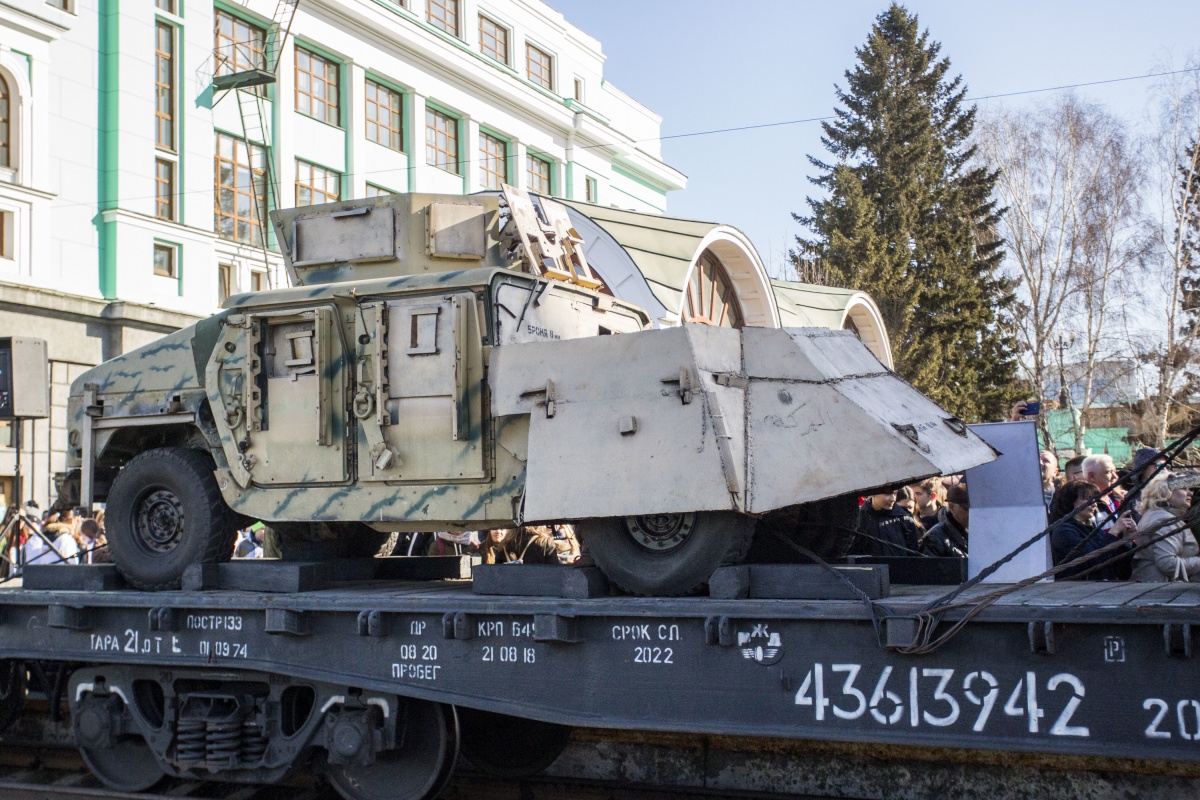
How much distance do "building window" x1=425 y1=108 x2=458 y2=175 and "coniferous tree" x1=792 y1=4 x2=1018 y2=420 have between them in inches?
418

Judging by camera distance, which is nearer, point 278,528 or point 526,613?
point 526,613

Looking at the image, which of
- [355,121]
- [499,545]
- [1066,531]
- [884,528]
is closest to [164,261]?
[355,121]

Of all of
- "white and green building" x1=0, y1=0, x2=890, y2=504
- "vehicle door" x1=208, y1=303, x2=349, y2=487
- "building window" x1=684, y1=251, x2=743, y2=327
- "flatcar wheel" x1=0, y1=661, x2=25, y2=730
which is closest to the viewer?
"vehicle door" x1=208, y1=303, x2=349, y2=487

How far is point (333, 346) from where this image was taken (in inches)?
296

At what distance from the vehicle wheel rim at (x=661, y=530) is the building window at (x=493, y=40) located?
31658 mm

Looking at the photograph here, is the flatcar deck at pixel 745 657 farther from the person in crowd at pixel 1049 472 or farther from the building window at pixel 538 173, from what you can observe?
the building window at pixel 538 173

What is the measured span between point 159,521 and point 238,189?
21398 millimetres

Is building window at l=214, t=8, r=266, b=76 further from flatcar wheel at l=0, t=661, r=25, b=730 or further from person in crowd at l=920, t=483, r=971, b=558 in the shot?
person in crowd at l=920, t=483, r=971, b=558

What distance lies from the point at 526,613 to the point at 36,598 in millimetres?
3308

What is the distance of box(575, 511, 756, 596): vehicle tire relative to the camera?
21.0ft

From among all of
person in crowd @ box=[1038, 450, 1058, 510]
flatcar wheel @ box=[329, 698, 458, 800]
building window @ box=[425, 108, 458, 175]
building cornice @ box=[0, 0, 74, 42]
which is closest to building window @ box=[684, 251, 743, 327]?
building window @ box=[425, 108, 458, 175]

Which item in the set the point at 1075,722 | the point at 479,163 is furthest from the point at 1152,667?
the point at 479,163

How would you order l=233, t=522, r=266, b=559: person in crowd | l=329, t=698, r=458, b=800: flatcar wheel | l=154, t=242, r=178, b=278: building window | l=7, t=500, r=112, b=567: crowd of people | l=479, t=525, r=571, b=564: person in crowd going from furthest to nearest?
l=154, t=242, r=178, b=278: building window
l=233, t=522, r=266, b=559: person in crowd
l=7, t=500, r=112, b=567: crowd of people
l=479, t=525, r=571, b=564: person in crowd
l=329, t=698, r=458, b=800: flatcar wheel

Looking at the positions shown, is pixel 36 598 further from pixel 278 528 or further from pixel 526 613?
pixel 526 613
